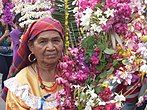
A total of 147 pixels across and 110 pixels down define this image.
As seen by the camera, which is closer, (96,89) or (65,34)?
(96,89)

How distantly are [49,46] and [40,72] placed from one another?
0.30 m

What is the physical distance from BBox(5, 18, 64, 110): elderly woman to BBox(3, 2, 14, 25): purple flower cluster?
315 cm

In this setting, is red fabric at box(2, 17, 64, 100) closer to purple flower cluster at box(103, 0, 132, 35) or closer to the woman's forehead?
the woman's forehead

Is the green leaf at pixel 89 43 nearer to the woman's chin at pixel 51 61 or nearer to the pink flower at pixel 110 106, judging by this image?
the woman's chin at pixel 51 61

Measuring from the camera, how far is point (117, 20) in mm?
3334

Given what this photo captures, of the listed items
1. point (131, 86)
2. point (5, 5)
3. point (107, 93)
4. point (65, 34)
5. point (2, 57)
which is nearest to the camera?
point (107, 93)

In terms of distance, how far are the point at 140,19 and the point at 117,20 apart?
196 mm

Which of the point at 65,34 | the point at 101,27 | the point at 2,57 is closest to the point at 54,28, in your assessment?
the point at 65,34

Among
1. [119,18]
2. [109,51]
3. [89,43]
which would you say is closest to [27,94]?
[89,43]

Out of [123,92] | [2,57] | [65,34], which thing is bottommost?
[2,57]

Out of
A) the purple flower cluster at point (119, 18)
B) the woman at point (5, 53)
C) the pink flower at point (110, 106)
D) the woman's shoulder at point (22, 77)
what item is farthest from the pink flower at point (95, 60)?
the woman at point (5, 53)

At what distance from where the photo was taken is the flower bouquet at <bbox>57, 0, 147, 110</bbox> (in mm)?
3270

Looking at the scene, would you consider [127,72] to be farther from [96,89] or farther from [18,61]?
[18,61]

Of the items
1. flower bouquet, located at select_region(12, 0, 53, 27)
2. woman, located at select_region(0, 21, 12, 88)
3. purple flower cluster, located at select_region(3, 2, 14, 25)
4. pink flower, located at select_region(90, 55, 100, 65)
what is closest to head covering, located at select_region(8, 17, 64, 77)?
pink flower, located at select_region(90, 55, 100, 65)
